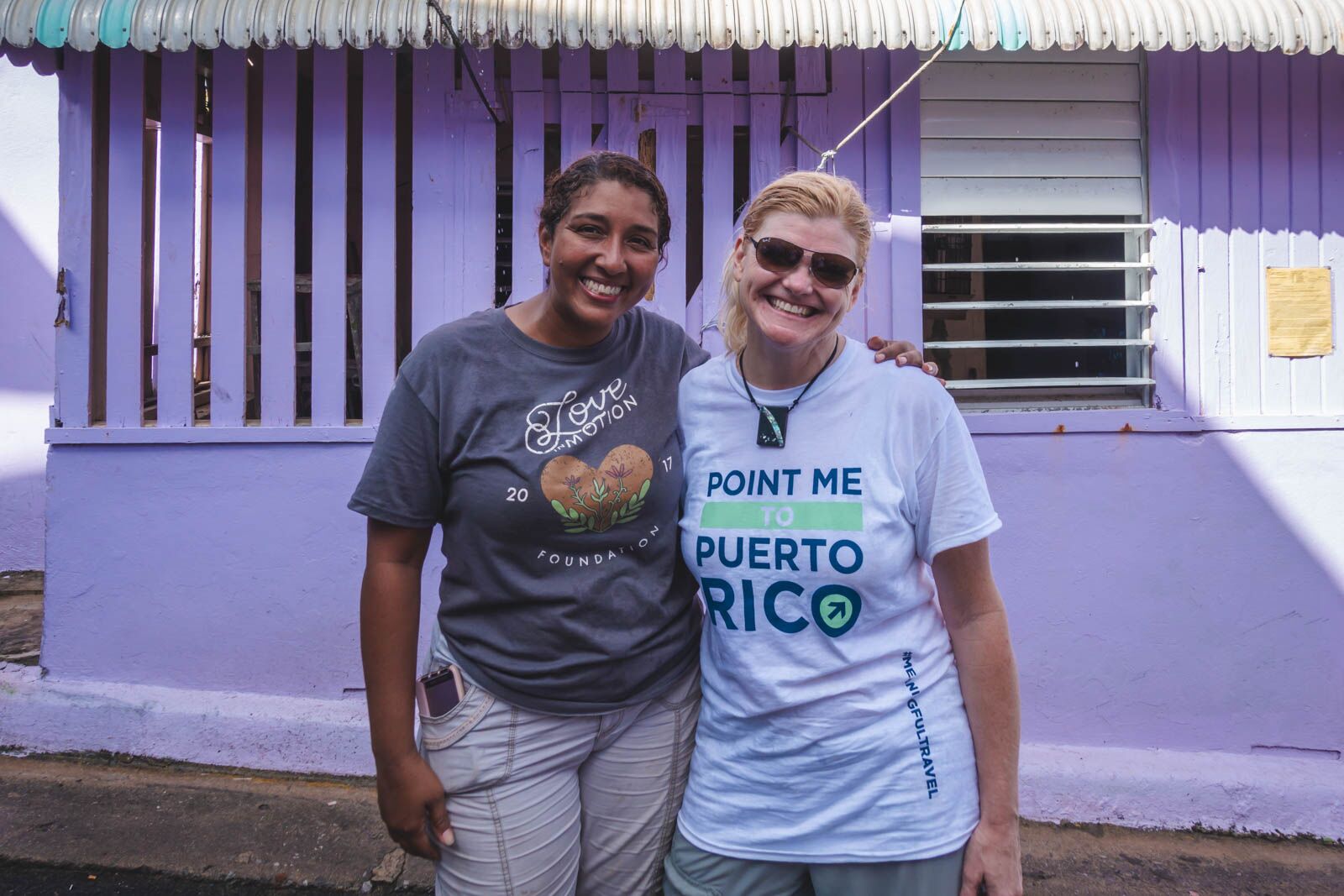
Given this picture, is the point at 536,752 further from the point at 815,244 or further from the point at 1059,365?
the point at 1059,365

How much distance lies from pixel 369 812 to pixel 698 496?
2.61 metres

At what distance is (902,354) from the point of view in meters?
1.78

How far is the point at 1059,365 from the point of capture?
4.08 metres

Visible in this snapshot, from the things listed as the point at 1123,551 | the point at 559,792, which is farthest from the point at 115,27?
the point at 1123,551

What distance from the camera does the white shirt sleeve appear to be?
1.57m

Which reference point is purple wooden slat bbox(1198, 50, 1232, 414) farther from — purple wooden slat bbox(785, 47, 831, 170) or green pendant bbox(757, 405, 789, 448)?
green pendant bbox(757, 405, 789, 448)

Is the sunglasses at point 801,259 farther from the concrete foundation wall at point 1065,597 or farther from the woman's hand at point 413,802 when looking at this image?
the concrete foundation wall at point 1065,597

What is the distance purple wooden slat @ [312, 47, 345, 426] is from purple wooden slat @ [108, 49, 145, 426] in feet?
2.39

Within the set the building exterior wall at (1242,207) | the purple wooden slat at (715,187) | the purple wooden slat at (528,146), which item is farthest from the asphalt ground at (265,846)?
the purple wooden slat at (715,187)

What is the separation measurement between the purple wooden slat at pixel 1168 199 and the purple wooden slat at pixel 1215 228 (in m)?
0.07

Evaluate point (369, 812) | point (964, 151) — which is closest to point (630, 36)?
point (964, 151)

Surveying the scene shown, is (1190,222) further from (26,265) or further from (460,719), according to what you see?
(26,265)

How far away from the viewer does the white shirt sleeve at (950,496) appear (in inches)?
61.9

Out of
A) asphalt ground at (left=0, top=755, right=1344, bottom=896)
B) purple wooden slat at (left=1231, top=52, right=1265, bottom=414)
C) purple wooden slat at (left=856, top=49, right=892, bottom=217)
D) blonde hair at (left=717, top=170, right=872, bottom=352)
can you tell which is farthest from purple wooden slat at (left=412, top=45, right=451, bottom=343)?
purple wooden slat at (left=1231, top=52, right=1265, bottom=414)
